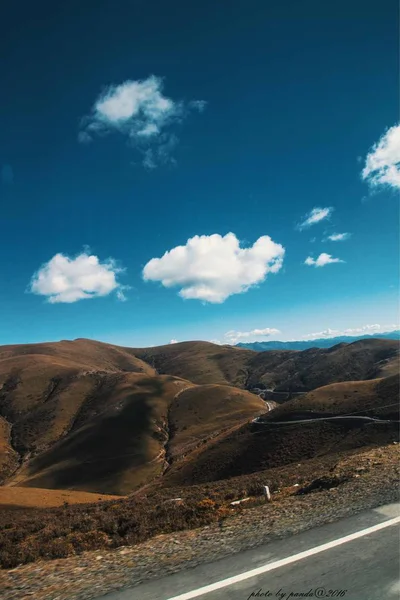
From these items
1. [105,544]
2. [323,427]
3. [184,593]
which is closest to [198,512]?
[105,544]

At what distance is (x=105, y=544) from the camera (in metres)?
11.3

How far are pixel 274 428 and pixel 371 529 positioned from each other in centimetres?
7138

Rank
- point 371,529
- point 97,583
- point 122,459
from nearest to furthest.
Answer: point 97,583 → point 371,529 → point 122,459

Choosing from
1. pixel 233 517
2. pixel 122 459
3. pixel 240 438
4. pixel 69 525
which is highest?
pixel 233 517

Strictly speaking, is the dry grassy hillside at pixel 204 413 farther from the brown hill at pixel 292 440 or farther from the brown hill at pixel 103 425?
the brown hill at pixel 292 440

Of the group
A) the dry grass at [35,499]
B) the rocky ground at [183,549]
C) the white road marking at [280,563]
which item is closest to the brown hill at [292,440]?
the dry grass at [35,499]

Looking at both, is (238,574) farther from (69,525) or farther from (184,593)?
(69,525)

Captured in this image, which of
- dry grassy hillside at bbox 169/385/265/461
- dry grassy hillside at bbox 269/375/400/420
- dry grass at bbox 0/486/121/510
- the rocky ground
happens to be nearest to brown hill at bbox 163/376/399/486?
dry grassy hillside at bbox 269/375/400/420

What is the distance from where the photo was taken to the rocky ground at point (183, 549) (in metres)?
7.74

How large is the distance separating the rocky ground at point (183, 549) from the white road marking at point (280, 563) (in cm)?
135

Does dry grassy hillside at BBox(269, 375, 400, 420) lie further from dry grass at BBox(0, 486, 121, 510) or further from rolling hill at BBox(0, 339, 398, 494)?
dry grass at BBox(0, 486, 121, 510)

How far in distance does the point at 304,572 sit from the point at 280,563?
60cm

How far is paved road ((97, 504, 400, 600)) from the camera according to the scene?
6.11 m

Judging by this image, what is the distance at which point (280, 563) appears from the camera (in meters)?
7.18
